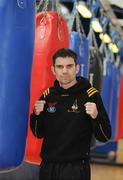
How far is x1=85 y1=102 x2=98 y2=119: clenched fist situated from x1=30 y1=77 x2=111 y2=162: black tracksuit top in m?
0.04

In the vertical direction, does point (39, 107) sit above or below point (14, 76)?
below

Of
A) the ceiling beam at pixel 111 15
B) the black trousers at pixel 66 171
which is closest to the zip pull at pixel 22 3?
the black trousers at pixel 66 171

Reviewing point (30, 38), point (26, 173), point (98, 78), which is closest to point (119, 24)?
point (98, 78)

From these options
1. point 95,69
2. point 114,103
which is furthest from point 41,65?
point 114,103

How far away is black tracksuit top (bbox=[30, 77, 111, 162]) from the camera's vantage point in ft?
9.78

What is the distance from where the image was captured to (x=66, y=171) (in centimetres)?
300

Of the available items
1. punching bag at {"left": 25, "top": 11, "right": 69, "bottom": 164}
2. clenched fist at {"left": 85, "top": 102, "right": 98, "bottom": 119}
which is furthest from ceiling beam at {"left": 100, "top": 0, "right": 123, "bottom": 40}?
clenched fist at {"left": 85, "top": 102, "right": 98, "bottom": 119}

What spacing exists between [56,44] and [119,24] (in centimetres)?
675

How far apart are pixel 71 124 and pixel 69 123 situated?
0.02 metres

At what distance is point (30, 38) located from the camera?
314cm

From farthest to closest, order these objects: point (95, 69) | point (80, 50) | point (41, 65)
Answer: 1. point (95, 69)
2. point (80, 50)
3. point (41, 65)

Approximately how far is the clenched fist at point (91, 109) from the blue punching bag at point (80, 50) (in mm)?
1840

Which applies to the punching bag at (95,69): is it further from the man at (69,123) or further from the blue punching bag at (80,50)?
the man at (69,123)

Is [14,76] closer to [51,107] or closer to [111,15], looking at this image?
[51,107]
